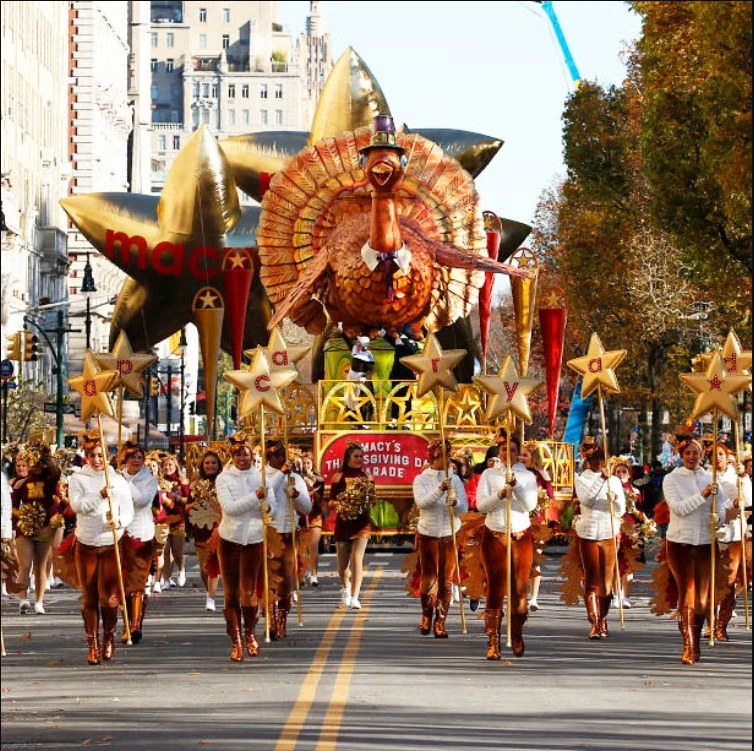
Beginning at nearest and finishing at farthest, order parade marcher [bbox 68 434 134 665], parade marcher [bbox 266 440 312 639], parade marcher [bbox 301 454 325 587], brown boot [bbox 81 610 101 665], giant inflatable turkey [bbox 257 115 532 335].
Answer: brown boot [bbox 81 610 101 665]
parade marcher [bbox 68 434 134 665]
parade marcher [bbox 266 440 312 639]
parade marcher [bbox 301 454 325 587]
giant inflatable turkey [bbox 257 115 532 335]

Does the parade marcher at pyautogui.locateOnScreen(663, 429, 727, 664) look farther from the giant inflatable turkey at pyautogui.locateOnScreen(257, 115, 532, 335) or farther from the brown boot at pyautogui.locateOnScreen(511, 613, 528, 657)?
the giant inflatable turkey at pyautogui.locateOnScreen(257, 115, 532, 335)

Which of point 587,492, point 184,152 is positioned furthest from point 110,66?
point 587,492

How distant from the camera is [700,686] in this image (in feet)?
51.3

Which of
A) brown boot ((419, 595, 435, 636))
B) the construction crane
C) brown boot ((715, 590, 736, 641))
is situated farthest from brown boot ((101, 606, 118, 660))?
the construction crane

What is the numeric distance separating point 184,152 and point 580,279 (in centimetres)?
1712

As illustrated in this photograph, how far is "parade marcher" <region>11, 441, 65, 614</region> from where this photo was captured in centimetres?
2367

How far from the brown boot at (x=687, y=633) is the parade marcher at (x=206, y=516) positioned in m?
4.08

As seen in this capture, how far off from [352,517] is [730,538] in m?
5.05

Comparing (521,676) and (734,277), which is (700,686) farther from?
(734,277)

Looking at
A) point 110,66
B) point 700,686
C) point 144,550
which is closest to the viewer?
point 700,686

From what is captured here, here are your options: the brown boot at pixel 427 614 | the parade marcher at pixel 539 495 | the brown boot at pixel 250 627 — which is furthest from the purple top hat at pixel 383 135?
the brown boot at pixel 250 627

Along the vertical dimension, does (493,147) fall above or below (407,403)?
above

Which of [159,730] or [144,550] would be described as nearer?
[159,730]

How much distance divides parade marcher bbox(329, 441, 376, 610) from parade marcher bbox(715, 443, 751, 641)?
14.8 ft
